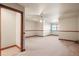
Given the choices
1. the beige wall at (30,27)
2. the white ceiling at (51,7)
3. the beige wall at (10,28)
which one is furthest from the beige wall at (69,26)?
the beige wall at (10,28)

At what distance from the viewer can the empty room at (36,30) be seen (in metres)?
4.15

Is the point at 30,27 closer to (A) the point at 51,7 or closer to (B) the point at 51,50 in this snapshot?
(A) the point at 51,7

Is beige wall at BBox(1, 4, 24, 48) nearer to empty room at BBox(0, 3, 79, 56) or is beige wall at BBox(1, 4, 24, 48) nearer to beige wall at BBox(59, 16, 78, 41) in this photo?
empty room at BBox(0, 3, 79, 56)

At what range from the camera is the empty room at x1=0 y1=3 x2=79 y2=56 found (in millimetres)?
4148

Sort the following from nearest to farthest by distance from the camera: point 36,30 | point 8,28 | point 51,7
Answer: point 51,7, point 8,28, point 36,30

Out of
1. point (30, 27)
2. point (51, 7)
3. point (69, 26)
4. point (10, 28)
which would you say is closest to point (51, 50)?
point (51, 7)

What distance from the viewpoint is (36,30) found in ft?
40.0

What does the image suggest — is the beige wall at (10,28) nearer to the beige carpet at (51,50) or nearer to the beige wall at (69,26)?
the beige carpet at (51,50)

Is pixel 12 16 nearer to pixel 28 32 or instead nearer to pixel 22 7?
pixel 22 7

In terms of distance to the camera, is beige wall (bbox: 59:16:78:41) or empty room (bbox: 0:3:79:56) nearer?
empty room (bbox: 0:3:79:56)

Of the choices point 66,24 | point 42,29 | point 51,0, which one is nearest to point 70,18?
point 66,24

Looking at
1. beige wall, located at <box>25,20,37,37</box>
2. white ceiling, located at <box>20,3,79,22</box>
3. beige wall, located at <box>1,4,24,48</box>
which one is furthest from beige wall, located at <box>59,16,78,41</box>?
beige wall, located at <box>1,4,24,48</box>

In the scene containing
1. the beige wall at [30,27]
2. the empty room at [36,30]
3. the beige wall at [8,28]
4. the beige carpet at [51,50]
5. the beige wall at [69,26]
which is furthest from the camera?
the beige wall at [30,27]

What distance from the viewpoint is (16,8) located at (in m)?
3.80
